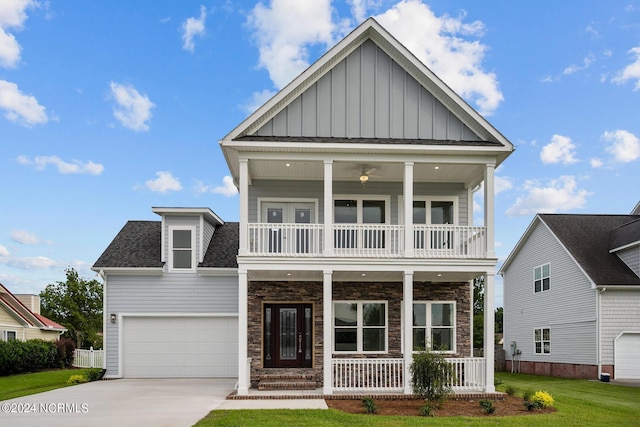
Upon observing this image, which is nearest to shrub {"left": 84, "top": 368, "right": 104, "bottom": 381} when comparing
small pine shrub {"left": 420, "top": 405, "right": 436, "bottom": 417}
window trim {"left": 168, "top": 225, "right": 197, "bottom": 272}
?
window trim {"left": 168, "top": 225, "right": 197, "bottom": 272}

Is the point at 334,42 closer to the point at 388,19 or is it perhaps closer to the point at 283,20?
the point at 388,19

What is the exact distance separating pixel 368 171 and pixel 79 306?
1054 inches

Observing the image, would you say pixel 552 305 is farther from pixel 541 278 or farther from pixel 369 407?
pixel 369 407

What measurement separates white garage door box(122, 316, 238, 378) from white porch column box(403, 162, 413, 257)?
822 cm

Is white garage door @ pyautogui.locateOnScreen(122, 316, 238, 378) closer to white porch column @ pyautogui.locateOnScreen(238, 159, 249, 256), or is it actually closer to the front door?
the front door

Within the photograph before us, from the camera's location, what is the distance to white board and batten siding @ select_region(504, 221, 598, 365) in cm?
2356

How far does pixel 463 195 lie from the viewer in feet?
57.5

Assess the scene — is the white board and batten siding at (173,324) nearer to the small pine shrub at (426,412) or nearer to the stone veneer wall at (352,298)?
the stone veneer wall at (352,298)

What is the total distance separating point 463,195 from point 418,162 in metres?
2.99

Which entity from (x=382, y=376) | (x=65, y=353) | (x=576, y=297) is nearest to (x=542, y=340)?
(x=576, y=297)

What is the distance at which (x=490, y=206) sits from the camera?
50.1ft

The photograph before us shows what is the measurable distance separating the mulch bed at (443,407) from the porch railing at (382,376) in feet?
2.30

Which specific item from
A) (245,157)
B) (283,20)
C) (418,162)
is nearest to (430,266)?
(418,162)

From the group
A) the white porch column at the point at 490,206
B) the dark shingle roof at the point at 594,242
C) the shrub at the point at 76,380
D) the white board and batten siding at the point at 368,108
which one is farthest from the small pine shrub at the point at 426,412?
the dark shingle roof at the point at 594,242
